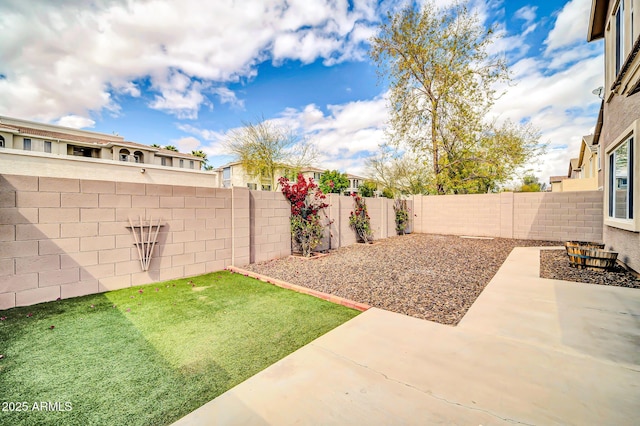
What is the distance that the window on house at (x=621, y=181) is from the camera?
4.88m

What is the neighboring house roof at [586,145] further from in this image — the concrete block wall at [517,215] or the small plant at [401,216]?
the small plant at [401,216]

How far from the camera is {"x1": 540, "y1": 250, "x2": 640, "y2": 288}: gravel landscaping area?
14.8ft

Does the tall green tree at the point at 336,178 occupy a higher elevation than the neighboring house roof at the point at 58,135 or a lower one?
lower

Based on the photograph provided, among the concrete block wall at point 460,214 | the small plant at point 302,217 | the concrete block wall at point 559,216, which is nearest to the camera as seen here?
the small plant at point 302,217

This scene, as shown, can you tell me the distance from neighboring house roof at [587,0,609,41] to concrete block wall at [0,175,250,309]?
1069cm

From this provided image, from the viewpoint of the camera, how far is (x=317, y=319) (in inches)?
127

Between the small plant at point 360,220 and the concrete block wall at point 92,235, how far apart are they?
17.0 ft

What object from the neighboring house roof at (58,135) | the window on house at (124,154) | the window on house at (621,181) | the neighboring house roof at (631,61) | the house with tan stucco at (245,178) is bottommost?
the window on house at (621,181)

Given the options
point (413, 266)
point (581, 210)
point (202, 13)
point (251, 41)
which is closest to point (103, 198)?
point (202, 13)

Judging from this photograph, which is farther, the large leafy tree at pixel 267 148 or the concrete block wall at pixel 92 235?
the large leafy tree at pixel 267 148

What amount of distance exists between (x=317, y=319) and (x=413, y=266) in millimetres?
3778

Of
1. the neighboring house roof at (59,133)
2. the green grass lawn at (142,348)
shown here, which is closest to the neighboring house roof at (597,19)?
the green grass lawn at (142,348)

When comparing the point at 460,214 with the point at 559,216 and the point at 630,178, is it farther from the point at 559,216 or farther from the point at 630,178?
the point at 630,178

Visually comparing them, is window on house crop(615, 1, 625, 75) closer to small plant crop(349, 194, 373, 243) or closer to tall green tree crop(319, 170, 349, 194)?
small plant crop(349, 194, 373, 243)
